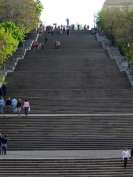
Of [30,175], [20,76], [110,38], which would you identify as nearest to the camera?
[30,175]

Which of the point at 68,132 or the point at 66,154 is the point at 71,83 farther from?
the point at 66,154

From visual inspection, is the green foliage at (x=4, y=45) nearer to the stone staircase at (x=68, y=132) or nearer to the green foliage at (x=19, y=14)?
the stone staircase at (x=68, y=132)

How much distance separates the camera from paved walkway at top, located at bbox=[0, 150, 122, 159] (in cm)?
4356

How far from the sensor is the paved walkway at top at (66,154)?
143ft

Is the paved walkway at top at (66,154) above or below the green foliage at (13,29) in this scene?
below

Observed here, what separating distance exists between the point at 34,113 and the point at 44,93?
504 centimetres

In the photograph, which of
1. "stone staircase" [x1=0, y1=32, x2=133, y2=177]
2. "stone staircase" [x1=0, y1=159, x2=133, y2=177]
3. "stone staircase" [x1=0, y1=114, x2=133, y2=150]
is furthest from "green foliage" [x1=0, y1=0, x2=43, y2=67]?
"stone staircase" [x1=0, y1=159, x2=133, y2=177]

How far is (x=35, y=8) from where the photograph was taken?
81438 mm

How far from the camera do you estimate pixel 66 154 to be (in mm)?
44531

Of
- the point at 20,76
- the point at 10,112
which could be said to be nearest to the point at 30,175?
the point at 10,112

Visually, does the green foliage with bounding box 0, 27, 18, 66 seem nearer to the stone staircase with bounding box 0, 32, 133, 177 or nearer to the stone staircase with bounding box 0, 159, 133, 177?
the stone staircase with bounding box 0, 32, 133, 177

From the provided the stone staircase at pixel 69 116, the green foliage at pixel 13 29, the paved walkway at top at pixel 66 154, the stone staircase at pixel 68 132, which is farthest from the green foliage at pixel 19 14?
the paved walkway at top at pixel 66 154

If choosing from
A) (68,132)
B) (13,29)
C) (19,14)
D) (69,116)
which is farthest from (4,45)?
(19,14)

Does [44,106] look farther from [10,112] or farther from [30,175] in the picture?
[30,175]
